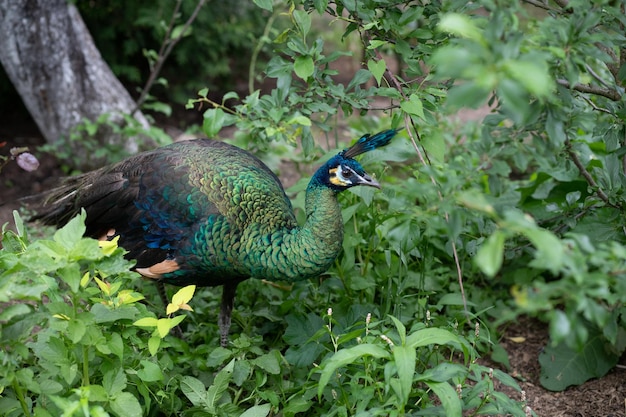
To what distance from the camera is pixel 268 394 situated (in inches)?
107

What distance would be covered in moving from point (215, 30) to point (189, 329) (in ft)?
10.7

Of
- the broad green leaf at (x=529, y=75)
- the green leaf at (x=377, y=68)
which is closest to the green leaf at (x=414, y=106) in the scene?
the green leaf at (x=377, y=68)

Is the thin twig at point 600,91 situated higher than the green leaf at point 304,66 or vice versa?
the green leaf at point 304,66

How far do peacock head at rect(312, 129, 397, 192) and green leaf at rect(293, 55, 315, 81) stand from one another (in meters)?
0.36

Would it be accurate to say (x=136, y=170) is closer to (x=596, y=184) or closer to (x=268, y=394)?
(x=268, y=394)

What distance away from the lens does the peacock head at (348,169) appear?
2.87 meters

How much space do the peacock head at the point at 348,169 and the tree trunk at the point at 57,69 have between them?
2.51 meters

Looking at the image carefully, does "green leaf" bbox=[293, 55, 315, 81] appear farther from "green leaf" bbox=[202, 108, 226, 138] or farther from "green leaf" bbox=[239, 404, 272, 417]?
"green leaf" bbox=[239, 404, 272, 417]

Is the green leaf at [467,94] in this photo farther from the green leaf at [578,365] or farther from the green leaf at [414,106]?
the green leaf at [578,365]

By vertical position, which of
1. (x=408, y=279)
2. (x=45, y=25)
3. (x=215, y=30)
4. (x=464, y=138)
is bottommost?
(x=464, y=138)

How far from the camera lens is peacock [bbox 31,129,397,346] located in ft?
9.41

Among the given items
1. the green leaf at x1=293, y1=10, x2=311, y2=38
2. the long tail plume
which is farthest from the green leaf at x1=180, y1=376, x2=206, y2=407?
the green leaf at x1=293, y1=10, x2=311, y2=38

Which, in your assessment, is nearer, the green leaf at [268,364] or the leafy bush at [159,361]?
the leafy bush at [159,361]

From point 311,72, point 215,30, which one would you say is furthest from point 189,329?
point 215,30
